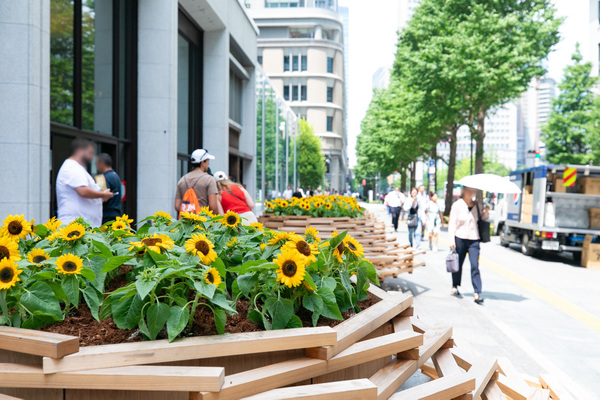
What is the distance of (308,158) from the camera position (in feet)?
212

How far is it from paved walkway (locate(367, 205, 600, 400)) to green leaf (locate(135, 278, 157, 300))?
187cm

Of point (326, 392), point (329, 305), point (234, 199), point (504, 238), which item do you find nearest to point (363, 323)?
point (329, 305)

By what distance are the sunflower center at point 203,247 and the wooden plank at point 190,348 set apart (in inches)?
16.1

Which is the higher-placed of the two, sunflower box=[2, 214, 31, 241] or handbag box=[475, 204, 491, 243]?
sunflower box=[2, 214, 31, 241]

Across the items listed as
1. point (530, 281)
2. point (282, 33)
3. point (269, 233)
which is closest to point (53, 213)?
point (269, 233)

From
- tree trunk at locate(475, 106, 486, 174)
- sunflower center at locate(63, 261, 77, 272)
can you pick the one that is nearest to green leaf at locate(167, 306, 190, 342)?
sunflower center at locate(63, 261, 77, 272)

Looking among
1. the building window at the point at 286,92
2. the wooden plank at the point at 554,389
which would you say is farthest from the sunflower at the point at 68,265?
the building window at the point at 286,92

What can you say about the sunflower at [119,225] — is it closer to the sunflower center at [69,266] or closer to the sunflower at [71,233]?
the sunflower at [71,233]

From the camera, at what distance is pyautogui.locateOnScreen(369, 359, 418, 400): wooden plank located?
2110mm

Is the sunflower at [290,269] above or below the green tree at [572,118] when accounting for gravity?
below

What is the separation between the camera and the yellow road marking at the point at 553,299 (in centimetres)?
791

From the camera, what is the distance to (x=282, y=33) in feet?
283

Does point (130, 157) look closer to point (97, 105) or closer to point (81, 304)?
point (97, 105)

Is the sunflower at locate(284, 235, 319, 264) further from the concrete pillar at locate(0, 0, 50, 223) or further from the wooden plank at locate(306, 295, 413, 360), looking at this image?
the concrete pillar at locate(0, 0, 50, 223)
